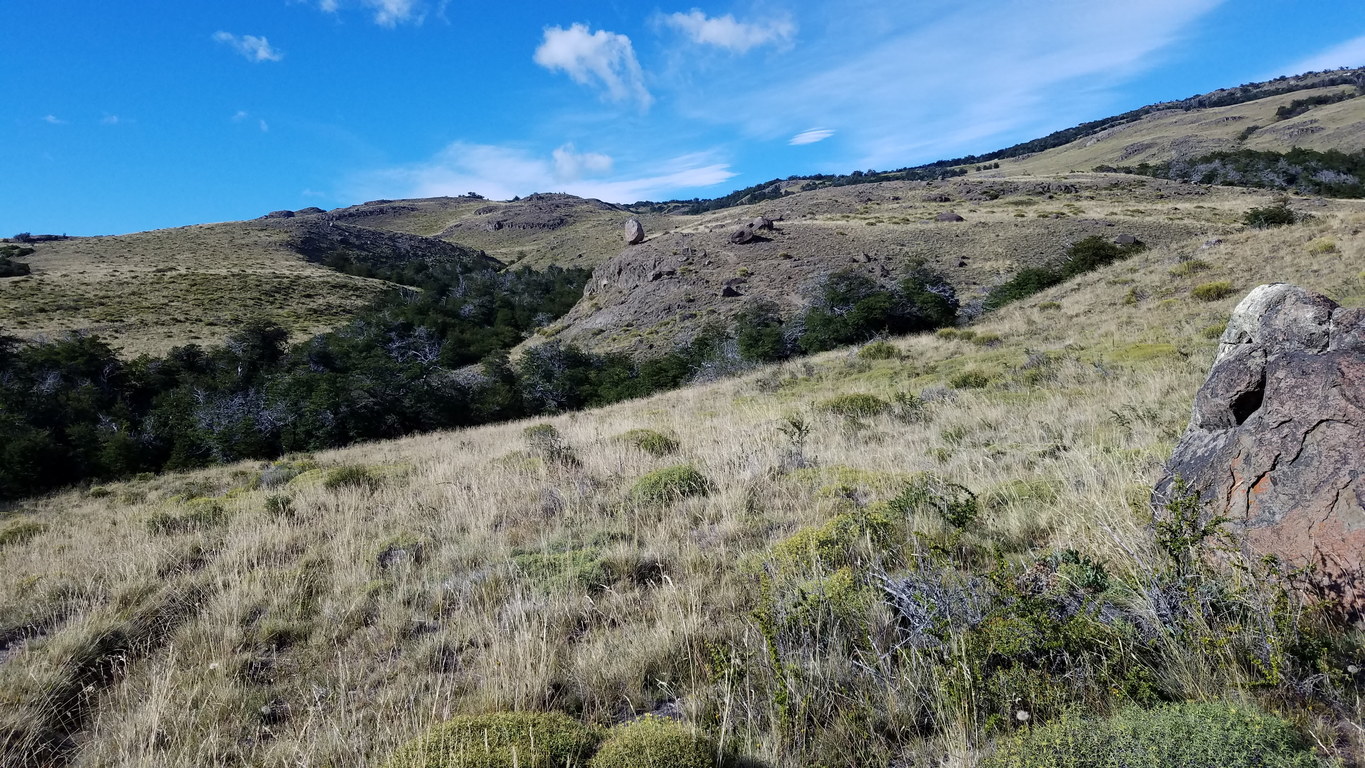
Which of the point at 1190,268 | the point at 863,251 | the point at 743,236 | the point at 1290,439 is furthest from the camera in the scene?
the point at 743,236

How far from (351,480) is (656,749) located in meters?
8.44

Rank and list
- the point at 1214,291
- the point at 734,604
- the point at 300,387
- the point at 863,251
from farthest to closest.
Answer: the point at 863,251 < the point at 300,387 < the point at 1214,291 < the point at 734,604

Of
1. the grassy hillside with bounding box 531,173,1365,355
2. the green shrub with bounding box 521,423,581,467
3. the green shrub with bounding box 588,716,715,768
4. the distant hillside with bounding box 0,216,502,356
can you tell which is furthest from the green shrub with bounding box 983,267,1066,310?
the distant hillside with bounding box 0,216,502,356

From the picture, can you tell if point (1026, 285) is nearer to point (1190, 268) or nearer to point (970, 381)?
point (1190, 268)

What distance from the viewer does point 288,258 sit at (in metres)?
73.3

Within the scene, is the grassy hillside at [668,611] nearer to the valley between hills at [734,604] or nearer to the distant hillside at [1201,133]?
the valley between hills at [734,604]

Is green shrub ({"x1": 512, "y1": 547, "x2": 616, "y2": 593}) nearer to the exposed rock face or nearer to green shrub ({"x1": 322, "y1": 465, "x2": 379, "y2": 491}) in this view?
the exposed rock face

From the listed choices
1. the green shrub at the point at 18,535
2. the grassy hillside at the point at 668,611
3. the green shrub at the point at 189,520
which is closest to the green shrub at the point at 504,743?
the grassy hillside at the point at 668,611

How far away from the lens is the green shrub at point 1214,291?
49.0ft

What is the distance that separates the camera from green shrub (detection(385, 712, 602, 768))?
6.73ft

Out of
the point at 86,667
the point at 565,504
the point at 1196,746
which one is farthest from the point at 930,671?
the point at 86,667

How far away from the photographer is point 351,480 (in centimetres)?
896

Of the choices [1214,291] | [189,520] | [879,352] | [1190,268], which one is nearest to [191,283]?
[189,520]

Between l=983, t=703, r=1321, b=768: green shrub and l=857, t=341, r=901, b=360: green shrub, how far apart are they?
16116 millimetres
